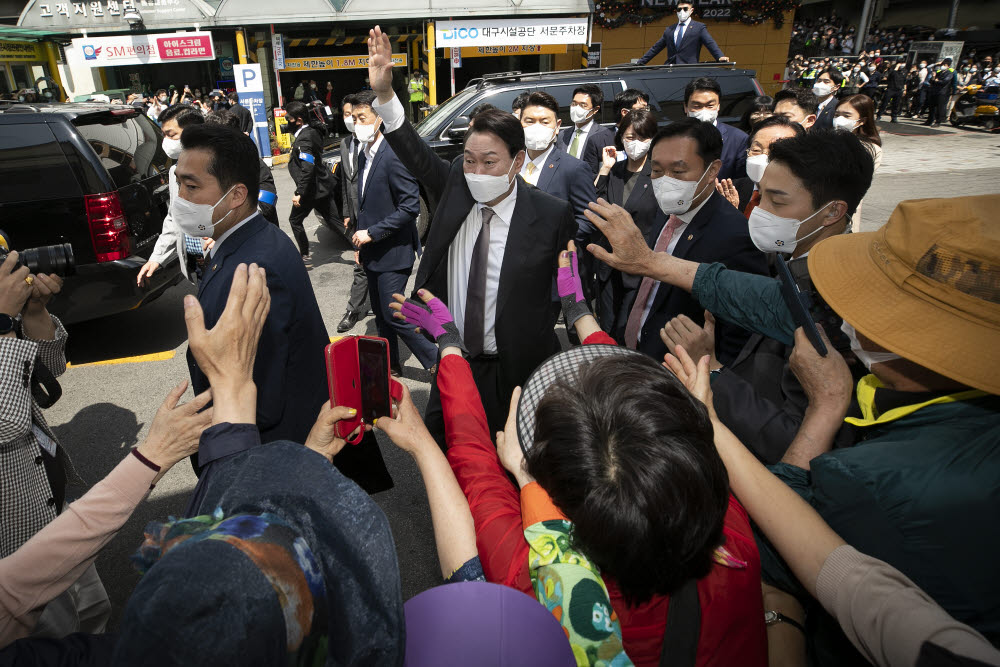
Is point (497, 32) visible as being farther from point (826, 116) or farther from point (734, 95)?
point (826, 116)

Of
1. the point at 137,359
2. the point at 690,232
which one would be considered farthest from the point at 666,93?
the point at 137,359

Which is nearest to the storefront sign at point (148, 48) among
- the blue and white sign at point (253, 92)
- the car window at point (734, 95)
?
the blue and white sign at point (253, 92)

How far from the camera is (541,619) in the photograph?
83cm

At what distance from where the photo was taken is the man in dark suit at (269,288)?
2029 mm

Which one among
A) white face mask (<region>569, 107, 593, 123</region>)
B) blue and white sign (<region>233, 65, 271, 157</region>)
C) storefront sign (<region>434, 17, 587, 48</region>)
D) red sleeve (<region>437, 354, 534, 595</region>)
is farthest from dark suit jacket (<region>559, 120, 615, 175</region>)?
storefront sign (<region>434, 17, 587, 48</region>)

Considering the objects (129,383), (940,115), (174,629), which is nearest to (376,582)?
(174,629)

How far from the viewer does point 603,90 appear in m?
7.98

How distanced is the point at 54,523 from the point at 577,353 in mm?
1237

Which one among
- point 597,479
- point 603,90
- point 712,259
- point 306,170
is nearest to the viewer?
point 597,479

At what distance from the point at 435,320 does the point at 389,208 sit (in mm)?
2726

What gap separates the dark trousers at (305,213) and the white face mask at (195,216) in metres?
3.79

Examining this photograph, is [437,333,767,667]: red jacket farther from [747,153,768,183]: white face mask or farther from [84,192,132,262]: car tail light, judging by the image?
[84,192,132,262]: car tail light

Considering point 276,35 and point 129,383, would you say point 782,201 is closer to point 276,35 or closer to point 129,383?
point 129,383

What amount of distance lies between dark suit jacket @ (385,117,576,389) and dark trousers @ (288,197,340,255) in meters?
3.90
